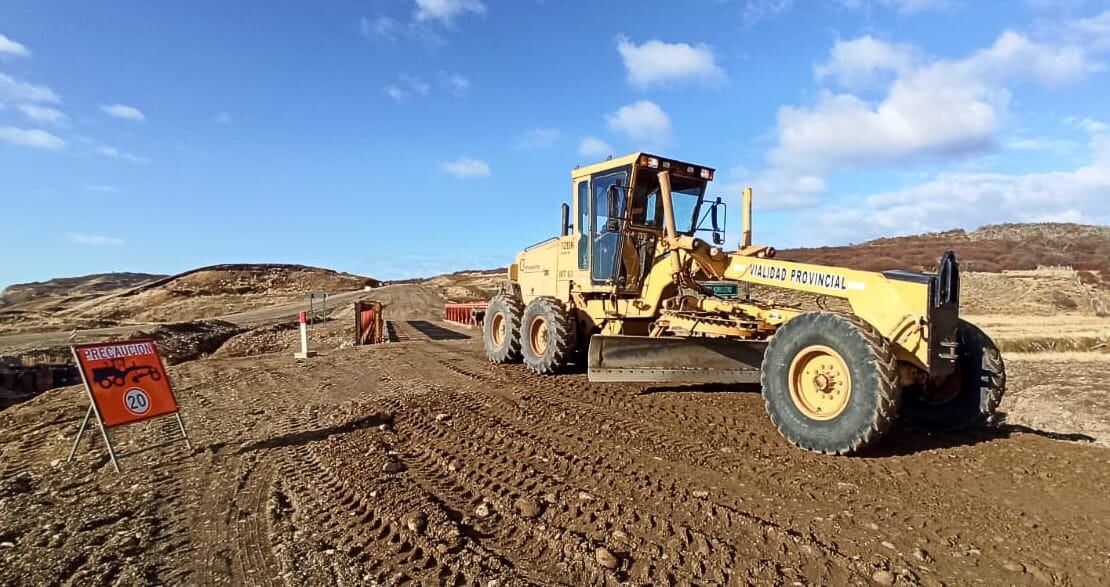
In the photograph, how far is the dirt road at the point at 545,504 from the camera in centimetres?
306

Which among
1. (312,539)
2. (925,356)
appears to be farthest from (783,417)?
(312,539)

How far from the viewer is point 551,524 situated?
353 cm

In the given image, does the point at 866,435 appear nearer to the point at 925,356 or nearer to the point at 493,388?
the point at 925,356

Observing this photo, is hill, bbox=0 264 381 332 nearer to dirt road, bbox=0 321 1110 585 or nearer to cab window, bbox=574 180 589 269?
cab window, bbox=574 180 589 269

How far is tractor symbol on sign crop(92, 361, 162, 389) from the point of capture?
17.5ft

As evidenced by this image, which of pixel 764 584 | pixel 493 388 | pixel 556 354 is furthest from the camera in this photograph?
pixel 556 354

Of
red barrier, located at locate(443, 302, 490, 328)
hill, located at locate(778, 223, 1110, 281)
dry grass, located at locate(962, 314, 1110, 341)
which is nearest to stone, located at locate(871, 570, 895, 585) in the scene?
dry grass, located at locate(962, 314, 1110, 341)

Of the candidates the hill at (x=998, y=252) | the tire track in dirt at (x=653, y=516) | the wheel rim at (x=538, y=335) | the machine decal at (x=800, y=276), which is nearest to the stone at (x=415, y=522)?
the tire track in dirt at (x=653, y=516)

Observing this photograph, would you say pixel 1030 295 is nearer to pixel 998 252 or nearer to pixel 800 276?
pixel 998 252

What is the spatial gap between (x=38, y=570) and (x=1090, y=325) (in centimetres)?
→ 2344

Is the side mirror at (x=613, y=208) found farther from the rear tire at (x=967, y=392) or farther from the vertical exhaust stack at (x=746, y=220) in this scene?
the rear tire at (x=967, y=392)

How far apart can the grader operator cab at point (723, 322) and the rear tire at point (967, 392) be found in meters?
0.01

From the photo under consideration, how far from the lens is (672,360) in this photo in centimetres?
685

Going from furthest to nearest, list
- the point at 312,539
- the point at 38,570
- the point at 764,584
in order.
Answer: the point at 312,539, the point at 38,570, the point at 764,584
